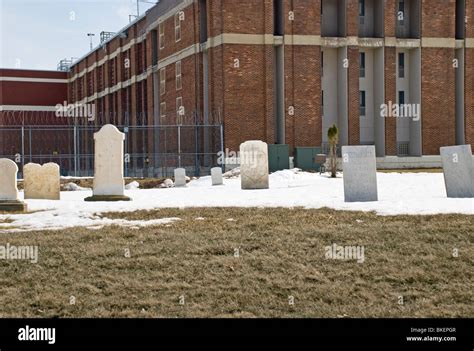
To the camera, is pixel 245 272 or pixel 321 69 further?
pixel 321 69

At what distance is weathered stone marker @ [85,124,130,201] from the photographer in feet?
59.2

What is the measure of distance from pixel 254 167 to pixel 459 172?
27.2 ft

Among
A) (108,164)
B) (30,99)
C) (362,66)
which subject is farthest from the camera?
(30,99)

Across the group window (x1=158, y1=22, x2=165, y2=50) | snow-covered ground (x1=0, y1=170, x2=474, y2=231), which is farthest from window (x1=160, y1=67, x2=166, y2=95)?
snow-covered ground (x1=0, y1=170, x2=474, y2=231)

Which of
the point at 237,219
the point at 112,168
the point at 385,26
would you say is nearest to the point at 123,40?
the point at 385,26

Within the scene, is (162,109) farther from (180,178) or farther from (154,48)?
(180,178)

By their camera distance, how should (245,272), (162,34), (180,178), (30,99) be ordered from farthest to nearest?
(30,99)
(162,34)
(180,178)
(245,272)

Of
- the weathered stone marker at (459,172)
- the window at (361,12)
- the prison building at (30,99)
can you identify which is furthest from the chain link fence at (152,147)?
the weathered stone marker at (459,172)

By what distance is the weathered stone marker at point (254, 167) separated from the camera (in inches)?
886

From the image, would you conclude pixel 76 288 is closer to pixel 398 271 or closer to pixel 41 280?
pixel 41 280

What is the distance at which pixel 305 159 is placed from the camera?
37625mm

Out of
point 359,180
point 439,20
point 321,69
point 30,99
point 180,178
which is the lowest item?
point 180,178

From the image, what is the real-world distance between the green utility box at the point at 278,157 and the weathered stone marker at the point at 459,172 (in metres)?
20.7

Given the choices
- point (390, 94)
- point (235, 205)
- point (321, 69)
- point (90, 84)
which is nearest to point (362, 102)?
point (390, 94)
